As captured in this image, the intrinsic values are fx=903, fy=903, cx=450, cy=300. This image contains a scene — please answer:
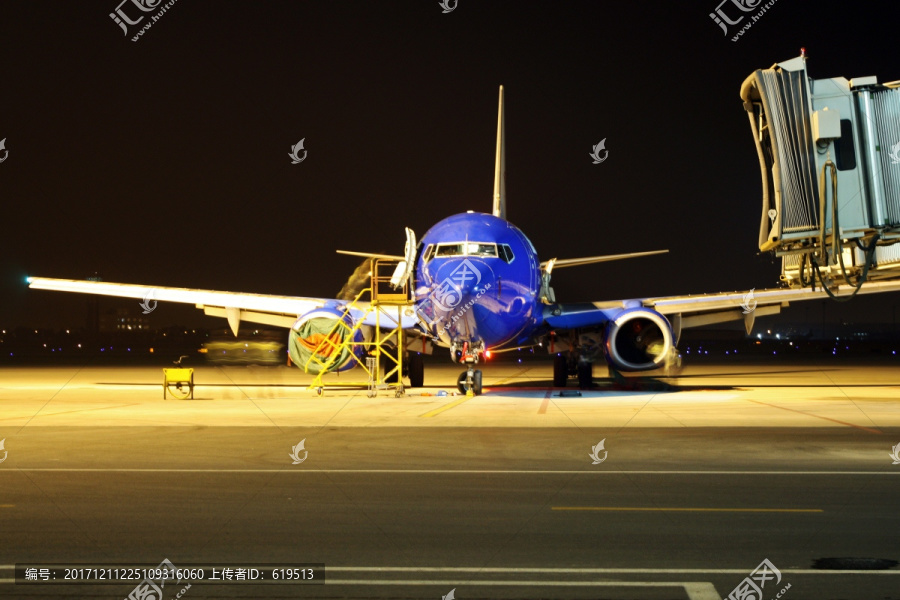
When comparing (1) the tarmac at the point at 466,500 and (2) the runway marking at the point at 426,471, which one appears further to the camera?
(2) the runway marking at the point at 426,471

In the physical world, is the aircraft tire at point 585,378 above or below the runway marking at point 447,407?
above

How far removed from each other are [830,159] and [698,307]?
1434cm

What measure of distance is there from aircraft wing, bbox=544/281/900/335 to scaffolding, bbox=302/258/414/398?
13.5 ft

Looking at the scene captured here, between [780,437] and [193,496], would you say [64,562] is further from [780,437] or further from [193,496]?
[780,437]

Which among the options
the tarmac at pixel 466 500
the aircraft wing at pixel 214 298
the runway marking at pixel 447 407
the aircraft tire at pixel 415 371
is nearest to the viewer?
the tarmac at pixel 466 500

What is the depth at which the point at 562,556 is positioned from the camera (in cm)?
644

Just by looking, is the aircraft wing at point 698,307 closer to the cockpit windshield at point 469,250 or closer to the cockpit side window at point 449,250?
the cockpit windshield at point 469,250

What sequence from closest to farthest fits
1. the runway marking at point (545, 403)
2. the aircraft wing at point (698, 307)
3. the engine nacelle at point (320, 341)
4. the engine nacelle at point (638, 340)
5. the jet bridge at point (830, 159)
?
the jet bridge at point (830, 159), the runway marking at point (545, 403), the engine nacelle at point (638, 340), the engine nacelle at point (320, 341), the aircraft wing at point (698, 307)

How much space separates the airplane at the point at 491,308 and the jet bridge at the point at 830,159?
807cm

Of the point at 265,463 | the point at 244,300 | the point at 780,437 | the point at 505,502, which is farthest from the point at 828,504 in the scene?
the point at 244,300

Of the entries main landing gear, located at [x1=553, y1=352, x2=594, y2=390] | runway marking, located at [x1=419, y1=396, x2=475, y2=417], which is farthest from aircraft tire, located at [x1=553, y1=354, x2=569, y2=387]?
runway marking, located at [x1=419, y1=396, x2=475, y2=417]

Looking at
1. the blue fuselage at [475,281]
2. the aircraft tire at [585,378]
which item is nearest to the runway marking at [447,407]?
the blue fuselage at [475,281]

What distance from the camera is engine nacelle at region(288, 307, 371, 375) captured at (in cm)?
2353

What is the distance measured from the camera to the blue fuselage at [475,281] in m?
20.2
